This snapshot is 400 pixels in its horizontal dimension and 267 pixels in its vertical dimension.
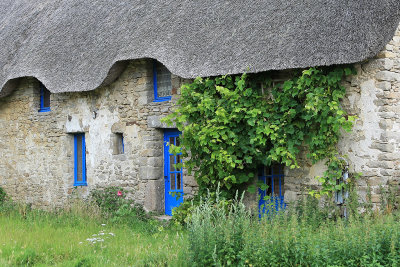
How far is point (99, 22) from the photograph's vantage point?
10156 mm

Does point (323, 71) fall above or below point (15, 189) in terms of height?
above

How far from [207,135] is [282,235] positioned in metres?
2.63

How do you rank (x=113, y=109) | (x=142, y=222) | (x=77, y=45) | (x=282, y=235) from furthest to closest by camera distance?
(x=77, y=45)
(x=113, y=109)
(x=142, y=222)
(x=282, y=235)

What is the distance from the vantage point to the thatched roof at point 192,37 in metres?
6.51

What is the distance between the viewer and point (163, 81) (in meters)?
8.88

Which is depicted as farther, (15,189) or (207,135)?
(15,189)

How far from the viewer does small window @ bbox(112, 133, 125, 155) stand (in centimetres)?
942

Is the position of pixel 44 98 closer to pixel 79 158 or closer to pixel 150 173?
pixel 79 158

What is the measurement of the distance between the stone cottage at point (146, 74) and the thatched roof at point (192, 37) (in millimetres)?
20

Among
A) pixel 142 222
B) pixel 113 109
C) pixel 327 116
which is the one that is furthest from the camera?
pixel 113 109

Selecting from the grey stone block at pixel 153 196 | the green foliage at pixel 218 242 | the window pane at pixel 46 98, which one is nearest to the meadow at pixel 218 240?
the green foliage at pixel 218 242

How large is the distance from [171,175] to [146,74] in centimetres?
186

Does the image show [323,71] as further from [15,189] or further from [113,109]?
[15,189]

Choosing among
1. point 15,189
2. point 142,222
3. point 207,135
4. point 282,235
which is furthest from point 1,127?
point 282,235
